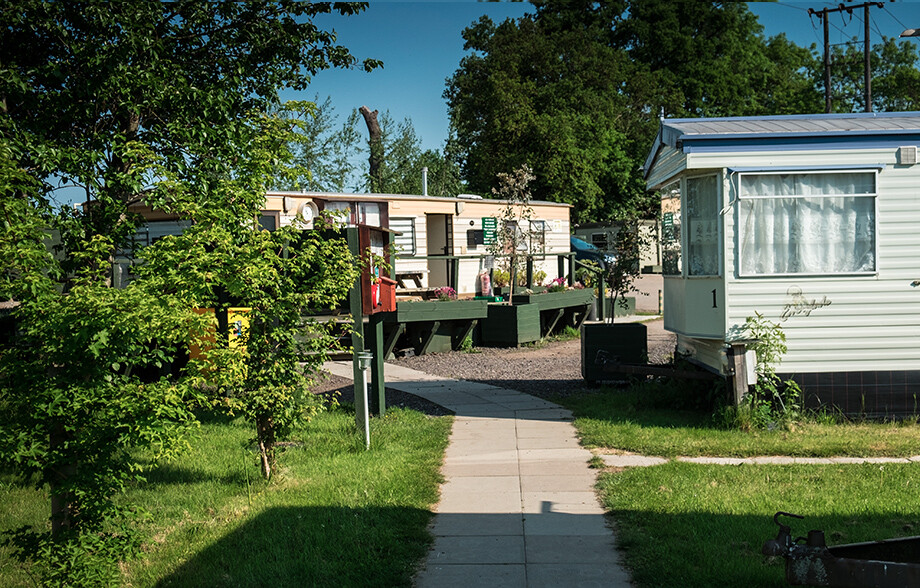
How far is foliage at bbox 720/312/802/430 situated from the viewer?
28.5 feet

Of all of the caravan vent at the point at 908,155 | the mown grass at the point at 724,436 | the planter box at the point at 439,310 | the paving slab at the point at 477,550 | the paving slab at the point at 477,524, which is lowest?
the paving slab at the point at 477,550

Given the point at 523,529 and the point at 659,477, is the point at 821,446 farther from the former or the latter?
the point at 523,529

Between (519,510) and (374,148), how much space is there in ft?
94.7

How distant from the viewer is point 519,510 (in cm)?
636

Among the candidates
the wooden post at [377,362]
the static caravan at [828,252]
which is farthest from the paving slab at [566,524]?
the wooden post at [377,362]

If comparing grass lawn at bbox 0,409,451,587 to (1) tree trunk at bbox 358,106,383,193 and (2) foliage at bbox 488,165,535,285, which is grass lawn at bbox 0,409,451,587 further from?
(1) tree trunk at bbox 358,106,383,193

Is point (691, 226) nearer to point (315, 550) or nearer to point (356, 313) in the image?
point (356, 313)

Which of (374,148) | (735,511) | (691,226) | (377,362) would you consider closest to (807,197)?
(691,226)

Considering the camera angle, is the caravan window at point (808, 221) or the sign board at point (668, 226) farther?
the sign board at point (668, 226)

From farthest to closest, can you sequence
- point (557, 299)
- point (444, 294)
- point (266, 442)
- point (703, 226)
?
point (557, 299) < point (444, 294) < point (703, 226) < point (266, 442)

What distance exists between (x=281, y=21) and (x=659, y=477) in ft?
20.4

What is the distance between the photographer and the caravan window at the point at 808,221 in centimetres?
898

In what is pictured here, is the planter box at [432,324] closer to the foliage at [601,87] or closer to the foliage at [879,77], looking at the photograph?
the foliage at [601,87]

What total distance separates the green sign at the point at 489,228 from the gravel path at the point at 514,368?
10.7ft
